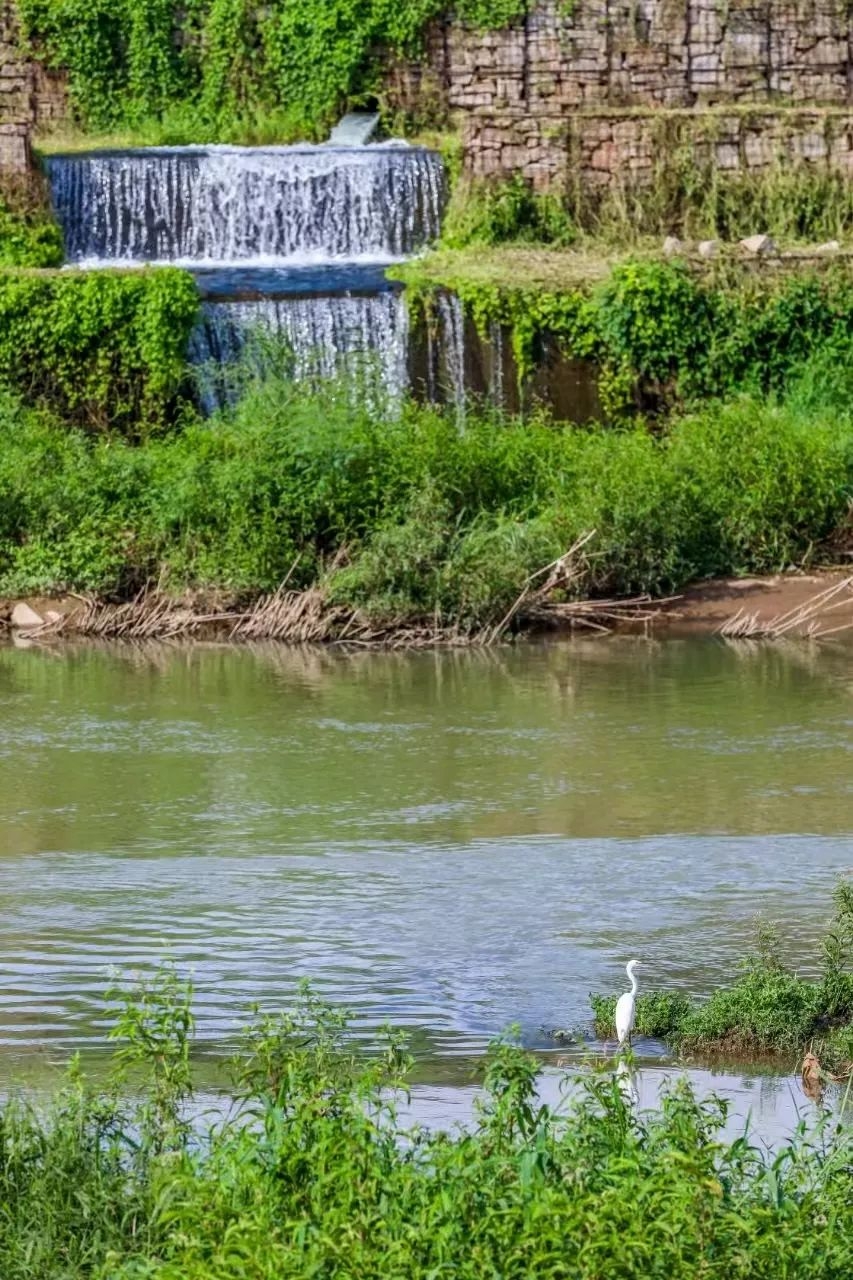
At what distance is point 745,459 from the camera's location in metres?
17.9

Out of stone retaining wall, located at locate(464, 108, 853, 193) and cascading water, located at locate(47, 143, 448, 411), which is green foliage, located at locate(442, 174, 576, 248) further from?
cascading water, located at locate(47, 143, 448, 411)

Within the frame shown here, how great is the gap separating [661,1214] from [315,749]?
8063 millimetres

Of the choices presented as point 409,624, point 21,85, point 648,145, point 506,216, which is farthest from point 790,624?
point 21,85

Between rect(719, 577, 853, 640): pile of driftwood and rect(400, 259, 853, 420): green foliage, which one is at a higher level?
rect(400, 259, 853, 420): green foliage

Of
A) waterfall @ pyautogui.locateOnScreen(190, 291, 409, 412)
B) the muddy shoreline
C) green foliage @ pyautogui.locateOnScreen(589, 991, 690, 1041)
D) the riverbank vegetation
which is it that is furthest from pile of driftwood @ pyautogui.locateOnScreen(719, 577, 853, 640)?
the riverbank vegetation

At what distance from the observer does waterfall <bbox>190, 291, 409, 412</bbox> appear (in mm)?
20484

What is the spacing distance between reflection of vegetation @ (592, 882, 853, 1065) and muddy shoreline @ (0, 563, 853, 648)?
8.37 m

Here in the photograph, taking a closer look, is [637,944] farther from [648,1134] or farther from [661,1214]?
[661,1214]

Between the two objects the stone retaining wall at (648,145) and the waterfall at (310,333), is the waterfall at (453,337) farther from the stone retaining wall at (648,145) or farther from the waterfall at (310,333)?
the stone retaining wall at (648,145)

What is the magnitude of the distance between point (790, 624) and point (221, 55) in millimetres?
14139

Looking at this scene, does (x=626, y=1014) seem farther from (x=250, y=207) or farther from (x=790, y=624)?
(x=250, y=207)

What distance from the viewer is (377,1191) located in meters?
5.54

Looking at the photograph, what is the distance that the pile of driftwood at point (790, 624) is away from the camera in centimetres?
1664

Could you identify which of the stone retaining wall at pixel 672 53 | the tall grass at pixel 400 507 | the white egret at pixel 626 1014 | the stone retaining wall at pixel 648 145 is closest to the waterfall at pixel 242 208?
the stone retaining wall at pixel 648 145
